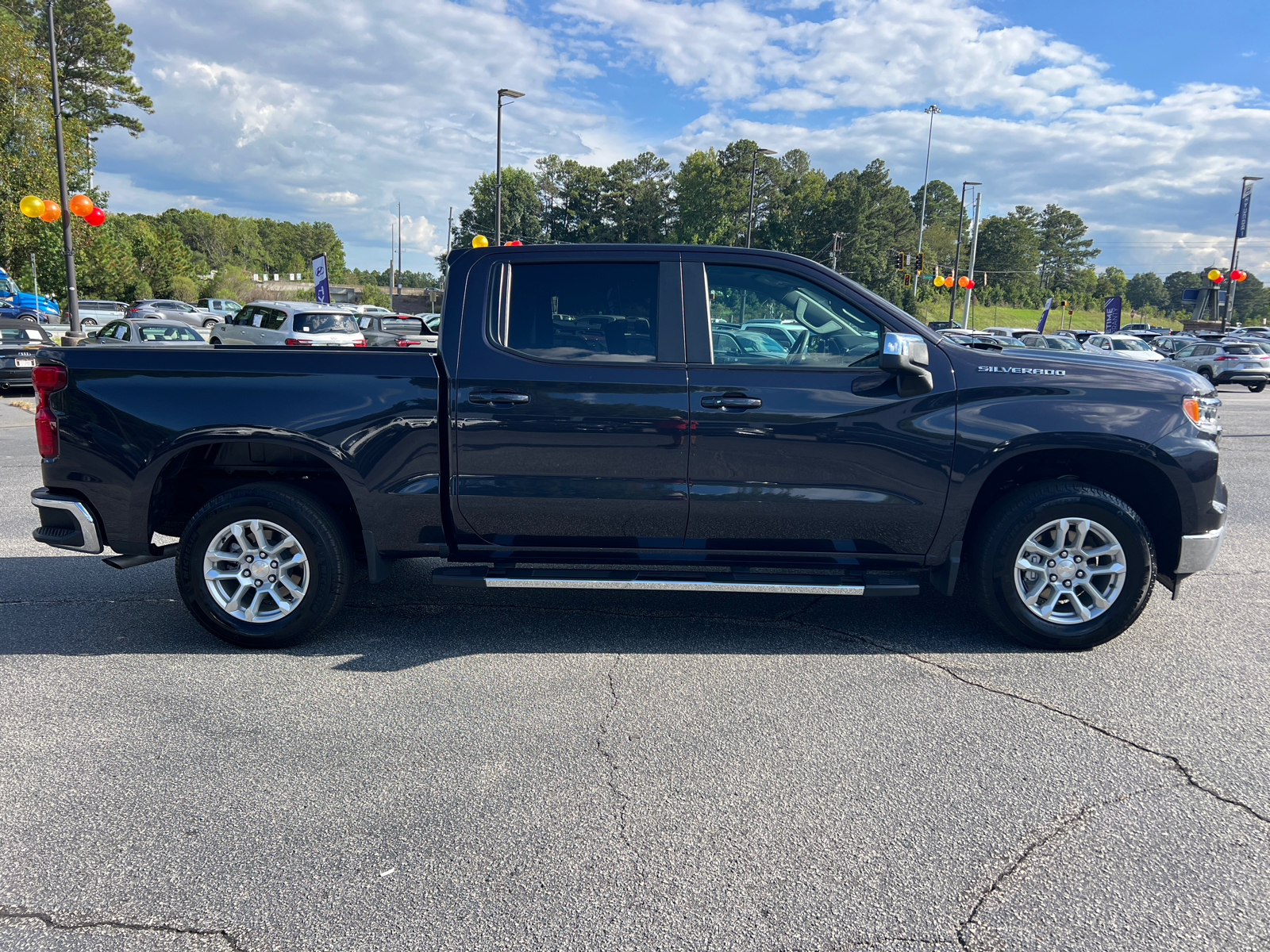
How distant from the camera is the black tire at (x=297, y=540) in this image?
4305 millimetres

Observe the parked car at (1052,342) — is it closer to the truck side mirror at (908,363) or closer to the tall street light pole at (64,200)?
the truck side mirror at (908,363)

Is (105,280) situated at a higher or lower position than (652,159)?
lower

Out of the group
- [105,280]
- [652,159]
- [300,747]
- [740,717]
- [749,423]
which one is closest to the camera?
[300,747]

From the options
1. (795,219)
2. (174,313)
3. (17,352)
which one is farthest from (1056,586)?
(795,219)

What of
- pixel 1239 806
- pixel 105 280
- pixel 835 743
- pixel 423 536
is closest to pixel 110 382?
pixel 423 536

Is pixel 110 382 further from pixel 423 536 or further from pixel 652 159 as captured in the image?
pixel 652 159

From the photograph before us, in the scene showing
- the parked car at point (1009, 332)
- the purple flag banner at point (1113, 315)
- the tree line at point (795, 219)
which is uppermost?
the tree line at point (795, 219)

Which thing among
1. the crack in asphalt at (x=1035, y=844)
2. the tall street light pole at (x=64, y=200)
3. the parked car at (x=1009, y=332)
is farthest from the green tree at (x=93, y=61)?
the crack in asphalt at (x=1035, y=844)

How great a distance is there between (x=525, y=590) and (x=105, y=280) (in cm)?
5737

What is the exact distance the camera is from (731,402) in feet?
13.8

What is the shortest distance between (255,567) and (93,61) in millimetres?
60186

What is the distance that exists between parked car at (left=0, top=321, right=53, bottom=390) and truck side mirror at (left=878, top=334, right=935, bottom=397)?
17611mm

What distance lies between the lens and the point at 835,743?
3.45 m

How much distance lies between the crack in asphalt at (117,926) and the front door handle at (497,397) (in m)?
2.50
